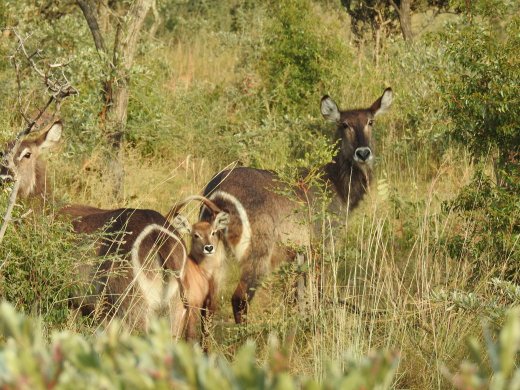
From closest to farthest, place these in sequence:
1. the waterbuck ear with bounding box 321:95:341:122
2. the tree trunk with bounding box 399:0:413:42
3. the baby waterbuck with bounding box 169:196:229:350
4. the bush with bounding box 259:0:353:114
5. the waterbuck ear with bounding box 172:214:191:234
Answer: the baby waterbuck with bounding box 169:196:229:350 < the waterbuck ear with bounding box 172:214:191:234 < the waterbuck ear with bounding box 321:95:341:122 < the bush with bounding box 259:0:353:114 < the tree trunk with bounding box 399:0:413:42

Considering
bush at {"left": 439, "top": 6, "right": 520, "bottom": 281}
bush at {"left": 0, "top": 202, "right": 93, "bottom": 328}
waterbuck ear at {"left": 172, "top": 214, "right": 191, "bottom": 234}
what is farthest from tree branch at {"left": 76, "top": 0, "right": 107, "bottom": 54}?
bush at {"left": 439, "top": 6, "right": 520, "bottom": 281}

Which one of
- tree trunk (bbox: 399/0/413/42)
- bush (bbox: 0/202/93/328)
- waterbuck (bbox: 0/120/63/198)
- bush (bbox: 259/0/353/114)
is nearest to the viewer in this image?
bush (bbox: 0/202/93/328)

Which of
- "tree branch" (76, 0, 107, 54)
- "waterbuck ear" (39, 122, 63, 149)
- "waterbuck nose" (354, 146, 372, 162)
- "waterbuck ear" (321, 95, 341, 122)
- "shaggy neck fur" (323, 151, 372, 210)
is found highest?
"tree branch" (76, 0, 107, 54)

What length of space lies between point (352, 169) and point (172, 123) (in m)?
2.74

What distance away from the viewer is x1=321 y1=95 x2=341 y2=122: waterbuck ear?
23.0 feet

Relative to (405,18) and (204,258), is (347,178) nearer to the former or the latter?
(204,258)

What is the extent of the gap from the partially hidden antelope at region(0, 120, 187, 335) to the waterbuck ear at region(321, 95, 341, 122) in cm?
202

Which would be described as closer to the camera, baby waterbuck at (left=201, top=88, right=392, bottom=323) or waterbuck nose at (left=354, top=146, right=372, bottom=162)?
baby waterbuck at (left=201, top=88, right=392, bottom=323)

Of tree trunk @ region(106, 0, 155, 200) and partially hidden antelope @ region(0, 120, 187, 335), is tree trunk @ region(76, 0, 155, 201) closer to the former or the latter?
tree trunk @ region(106, 0, 155, 200)

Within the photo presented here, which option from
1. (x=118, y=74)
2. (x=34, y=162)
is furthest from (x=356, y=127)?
(x=34, y=162)

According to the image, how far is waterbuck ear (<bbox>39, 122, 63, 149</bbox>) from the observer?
240 inches

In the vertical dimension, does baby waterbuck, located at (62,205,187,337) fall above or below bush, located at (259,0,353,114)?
below

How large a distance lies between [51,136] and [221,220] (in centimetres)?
123

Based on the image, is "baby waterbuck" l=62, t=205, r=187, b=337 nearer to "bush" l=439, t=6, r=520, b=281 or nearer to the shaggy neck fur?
"bush" l=439, t=6, r=520, b=281
